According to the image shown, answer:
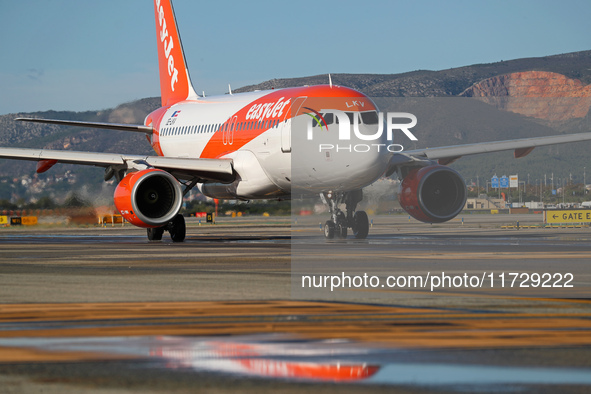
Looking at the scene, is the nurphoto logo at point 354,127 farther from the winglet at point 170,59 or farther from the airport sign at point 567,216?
the airport sign at point 567,216

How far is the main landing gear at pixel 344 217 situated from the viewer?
26.0m

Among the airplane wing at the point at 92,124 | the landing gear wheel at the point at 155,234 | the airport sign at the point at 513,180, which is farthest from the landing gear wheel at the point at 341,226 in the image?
the airplane wing at the point at 92,124

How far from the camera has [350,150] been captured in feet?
82.5

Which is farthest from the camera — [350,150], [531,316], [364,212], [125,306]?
[364,212]

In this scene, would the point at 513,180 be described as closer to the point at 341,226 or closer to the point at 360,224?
the point at 360,224

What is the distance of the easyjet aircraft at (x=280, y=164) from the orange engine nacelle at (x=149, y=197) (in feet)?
0.10

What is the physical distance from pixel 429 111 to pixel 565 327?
791 inches

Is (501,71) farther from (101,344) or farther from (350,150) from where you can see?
(101,344)

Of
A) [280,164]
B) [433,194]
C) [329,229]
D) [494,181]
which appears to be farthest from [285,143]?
[494,181]

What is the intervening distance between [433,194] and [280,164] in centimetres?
516

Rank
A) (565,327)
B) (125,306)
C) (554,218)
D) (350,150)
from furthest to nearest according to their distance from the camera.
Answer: (554,218) → (350,150) → (125,306) → (565,327)

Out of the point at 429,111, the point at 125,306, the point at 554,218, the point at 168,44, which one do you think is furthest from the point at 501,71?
the point at 125,306

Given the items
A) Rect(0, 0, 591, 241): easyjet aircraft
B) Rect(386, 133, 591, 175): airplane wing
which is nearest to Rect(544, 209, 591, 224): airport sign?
Rect(0, 0, 591, 241): easyjet aircraft

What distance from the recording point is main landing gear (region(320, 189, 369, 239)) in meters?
26.0
